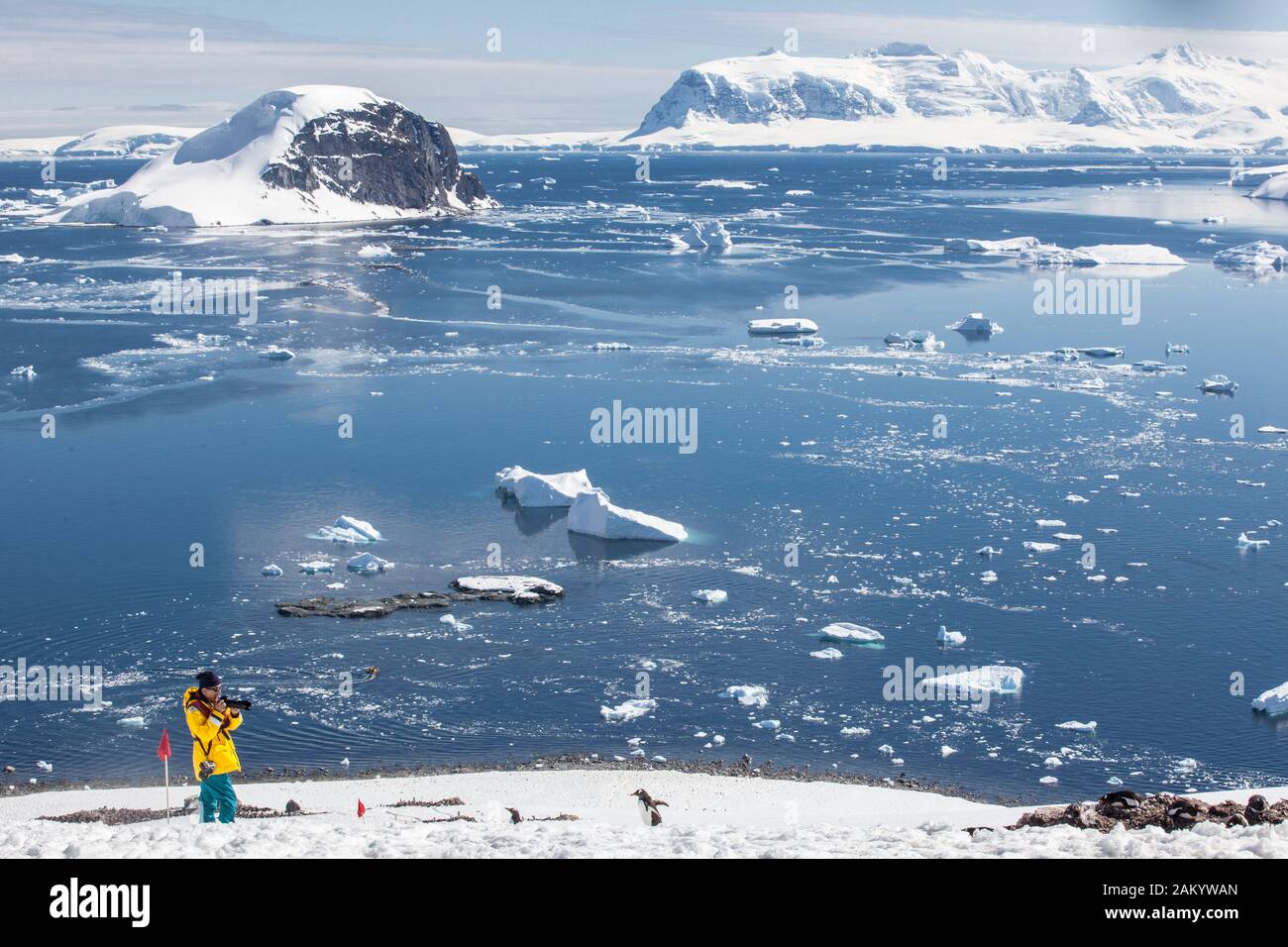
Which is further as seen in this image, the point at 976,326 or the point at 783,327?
the point at 783,327

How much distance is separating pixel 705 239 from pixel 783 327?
93.1 feet

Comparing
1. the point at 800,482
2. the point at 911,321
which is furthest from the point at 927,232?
the point at 800,482

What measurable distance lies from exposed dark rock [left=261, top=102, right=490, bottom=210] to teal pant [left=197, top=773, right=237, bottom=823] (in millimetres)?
→ 88698

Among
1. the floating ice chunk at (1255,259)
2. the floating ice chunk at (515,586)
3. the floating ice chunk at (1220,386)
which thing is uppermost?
the floating ice chunk at (1255,259)

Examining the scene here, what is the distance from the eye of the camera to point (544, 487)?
30.3m

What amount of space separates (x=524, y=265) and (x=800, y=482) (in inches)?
1622

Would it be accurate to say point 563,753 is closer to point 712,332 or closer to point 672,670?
point 672,670

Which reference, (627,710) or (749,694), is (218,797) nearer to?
(627,710)

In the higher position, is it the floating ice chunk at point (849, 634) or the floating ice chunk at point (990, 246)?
the floating ice chunk at point (990, 246)

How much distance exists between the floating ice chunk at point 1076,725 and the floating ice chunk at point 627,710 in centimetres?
601

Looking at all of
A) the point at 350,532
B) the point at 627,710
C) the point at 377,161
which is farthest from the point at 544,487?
the point at 377,161

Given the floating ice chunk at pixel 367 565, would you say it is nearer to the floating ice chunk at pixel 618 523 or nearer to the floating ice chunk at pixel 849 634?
the floating ice chunk at pixel 618 523

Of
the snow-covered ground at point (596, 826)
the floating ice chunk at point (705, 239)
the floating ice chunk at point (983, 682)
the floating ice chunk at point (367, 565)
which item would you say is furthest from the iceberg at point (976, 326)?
the snow-covered ground at point (596, 826)

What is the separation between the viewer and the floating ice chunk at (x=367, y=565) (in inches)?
1021
